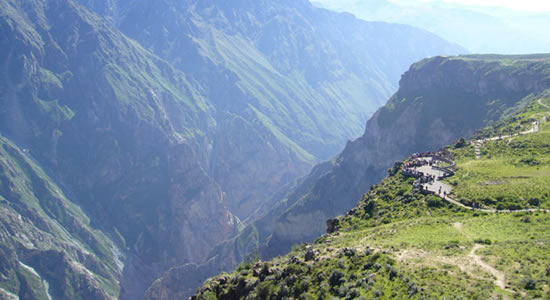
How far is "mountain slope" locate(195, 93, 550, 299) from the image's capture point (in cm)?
4462

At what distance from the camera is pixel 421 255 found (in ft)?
174

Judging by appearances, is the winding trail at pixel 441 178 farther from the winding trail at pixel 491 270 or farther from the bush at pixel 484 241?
the winding trail at pixel 491 270

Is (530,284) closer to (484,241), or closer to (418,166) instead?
(484,241)

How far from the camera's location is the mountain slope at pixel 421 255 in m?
44.6

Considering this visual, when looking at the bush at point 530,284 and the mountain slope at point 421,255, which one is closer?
the bush at point 530,284

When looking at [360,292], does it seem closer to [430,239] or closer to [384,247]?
[384,247]

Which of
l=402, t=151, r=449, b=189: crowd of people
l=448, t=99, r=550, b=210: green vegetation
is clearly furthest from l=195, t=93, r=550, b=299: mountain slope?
l=402, t=151, r=449, b=189: crowd of people

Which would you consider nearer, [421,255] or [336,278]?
[336,278]

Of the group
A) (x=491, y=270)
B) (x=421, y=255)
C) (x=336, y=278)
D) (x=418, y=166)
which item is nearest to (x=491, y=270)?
(x=491, y=270)

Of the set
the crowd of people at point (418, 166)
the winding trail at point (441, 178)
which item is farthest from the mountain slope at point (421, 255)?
the crowd of people at point (418, 166)

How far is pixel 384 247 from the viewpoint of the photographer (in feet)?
190

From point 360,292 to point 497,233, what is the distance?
22962mm

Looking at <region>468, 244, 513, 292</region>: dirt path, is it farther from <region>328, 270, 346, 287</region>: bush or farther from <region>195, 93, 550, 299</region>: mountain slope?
<region>328, 270, 346, 287</region>: bush

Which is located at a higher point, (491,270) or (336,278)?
(336,278)
